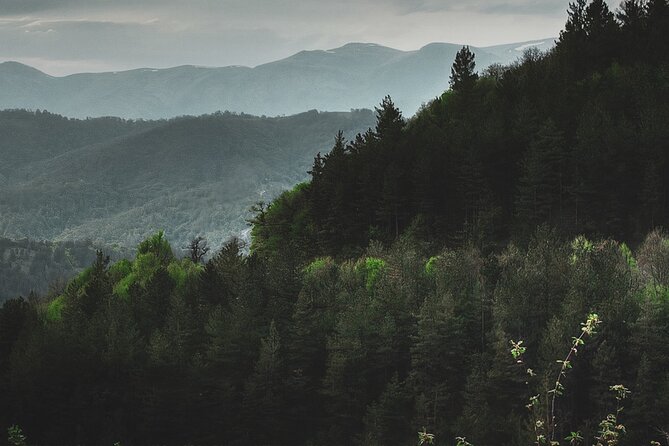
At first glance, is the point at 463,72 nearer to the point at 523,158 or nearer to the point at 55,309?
the point at 523,158

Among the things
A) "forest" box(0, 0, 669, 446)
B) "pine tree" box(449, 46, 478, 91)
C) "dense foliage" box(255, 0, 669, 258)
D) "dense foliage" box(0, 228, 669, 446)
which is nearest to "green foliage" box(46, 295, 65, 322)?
"forest" box(0, 0, 669, 446)

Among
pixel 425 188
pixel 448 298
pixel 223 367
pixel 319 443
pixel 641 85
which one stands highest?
pixel 641 85

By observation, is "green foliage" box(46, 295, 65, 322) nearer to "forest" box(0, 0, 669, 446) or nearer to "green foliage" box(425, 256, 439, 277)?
"forest" box(0, 0, 669, 446)

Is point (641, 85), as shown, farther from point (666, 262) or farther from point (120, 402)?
point (120, 402)

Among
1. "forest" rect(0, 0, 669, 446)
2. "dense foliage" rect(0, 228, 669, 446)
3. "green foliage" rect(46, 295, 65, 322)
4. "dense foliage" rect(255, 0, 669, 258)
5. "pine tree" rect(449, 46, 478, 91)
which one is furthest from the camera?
"pine tree" rect(449, 46, 478, 91)

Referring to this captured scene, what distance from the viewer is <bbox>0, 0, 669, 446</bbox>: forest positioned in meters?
45.9

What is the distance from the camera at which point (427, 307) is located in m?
49.4

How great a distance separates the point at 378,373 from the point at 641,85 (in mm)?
36527

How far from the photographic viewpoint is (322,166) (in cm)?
7644

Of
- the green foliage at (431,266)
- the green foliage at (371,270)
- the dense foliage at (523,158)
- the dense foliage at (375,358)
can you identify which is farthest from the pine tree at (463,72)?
the green foliage at (371,270)

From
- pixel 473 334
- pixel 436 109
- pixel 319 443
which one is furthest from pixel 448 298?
pixel 436 109

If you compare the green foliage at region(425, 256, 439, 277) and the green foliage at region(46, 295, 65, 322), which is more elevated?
the green foliage at region(425, 256, 439, 277)

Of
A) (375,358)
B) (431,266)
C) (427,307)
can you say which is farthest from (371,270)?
(427,307)

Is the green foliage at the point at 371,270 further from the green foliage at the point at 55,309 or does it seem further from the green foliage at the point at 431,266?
the green foliage at the point at 55,309
